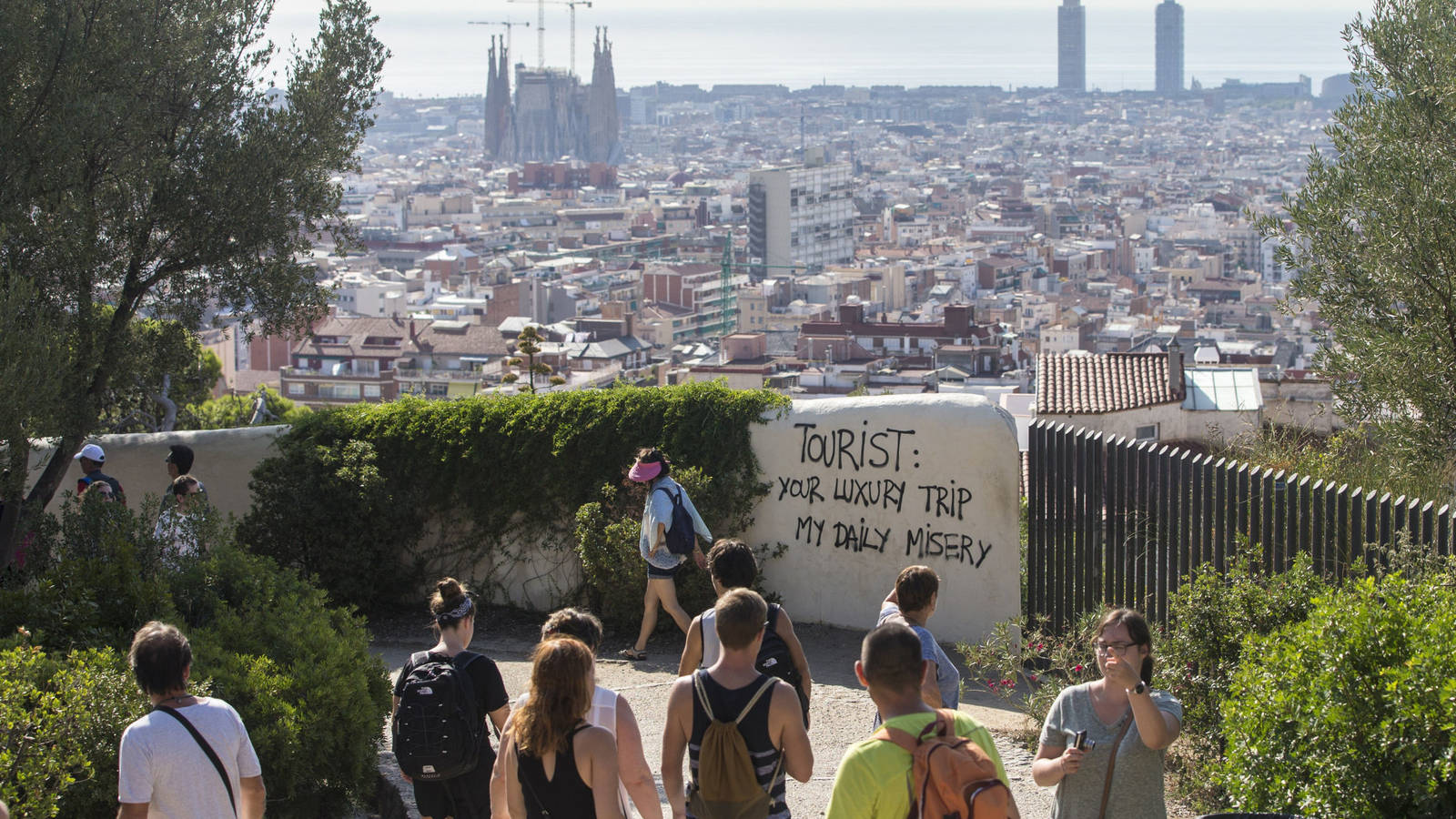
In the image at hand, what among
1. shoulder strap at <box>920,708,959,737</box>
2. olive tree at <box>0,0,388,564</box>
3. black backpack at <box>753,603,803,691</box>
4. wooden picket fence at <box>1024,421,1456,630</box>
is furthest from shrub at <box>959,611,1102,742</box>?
olive tree at <box>0,0,388,564</box>

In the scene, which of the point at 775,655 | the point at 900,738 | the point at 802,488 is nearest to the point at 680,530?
the point at 802,488

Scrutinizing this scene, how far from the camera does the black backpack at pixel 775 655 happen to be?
13.4 feet

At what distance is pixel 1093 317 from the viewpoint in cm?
13125

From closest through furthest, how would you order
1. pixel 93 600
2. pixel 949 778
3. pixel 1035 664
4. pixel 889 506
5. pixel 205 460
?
pixel 949 778, pixel 93 600, pixel 1035 664, pixel 889 506, pixel 205 460

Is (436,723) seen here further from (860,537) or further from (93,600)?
(860,537)

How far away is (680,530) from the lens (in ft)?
21.6

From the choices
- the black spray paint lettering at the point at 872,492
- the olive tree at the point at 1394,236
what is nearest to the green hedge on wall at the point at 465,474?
the black spray paint lettering at the point at 872,492

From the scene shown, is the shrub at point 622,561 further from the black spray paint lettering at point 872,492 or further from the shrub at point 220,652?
the shrub at point 220,652

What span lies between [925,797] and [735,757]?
2.15 ft

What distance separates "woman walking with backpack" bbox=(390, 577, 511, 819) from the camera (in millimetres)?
3889

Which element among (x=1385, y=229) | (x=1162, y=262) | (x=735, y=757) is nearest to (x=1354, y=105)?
(x=1385, y=229)

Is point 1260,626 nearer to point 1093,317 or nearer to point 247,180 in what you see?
point 247,180

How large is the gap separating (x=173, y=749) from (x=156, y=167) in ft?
14.7

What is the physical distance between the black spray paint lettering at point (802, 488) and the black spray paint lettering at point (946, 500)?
56cm
